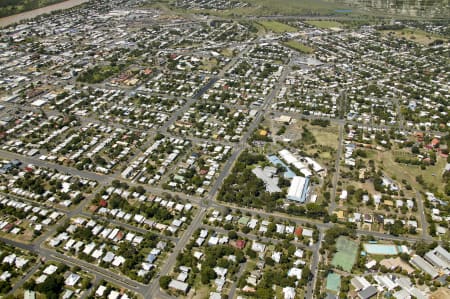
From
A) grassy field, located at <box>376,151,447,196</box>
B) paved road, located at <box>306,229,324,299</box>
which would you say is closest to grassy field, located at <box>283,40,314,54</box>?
grassy field, located at <box>376,151,447,196</box>

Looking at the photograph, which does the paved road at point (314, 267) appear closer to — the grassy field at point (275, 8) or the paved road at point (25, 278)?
the paved road at point (25, 278)

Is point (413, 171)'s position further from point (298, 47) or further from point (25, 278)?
point (298, 47)

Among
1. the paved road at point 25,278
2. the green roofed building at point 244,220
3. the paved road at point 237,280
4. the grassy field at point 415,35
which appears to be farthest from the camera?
the grassy field at point 415,35

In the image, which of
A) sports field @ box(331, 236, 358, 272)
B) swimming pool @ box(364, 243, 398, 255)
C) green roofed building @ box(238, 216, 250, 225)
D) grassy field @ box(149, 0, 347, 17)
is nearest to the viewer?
sports field @ box(331, 236, 358, 272)

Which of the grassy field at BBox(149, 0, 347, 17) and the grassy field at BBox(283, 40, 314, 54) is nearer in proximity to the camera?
the grassy field at BBox(283, 40, 314, 54)

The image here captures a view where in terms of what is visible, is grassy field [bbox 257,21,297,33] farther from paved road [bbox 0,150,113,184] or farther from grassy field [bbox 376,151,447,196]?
paved road [bbox 0,150,113,184]

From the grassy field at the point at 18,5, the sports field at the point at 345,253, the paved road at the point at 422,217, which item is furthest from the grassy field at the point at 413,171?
the grassy field at the point at 18,5
